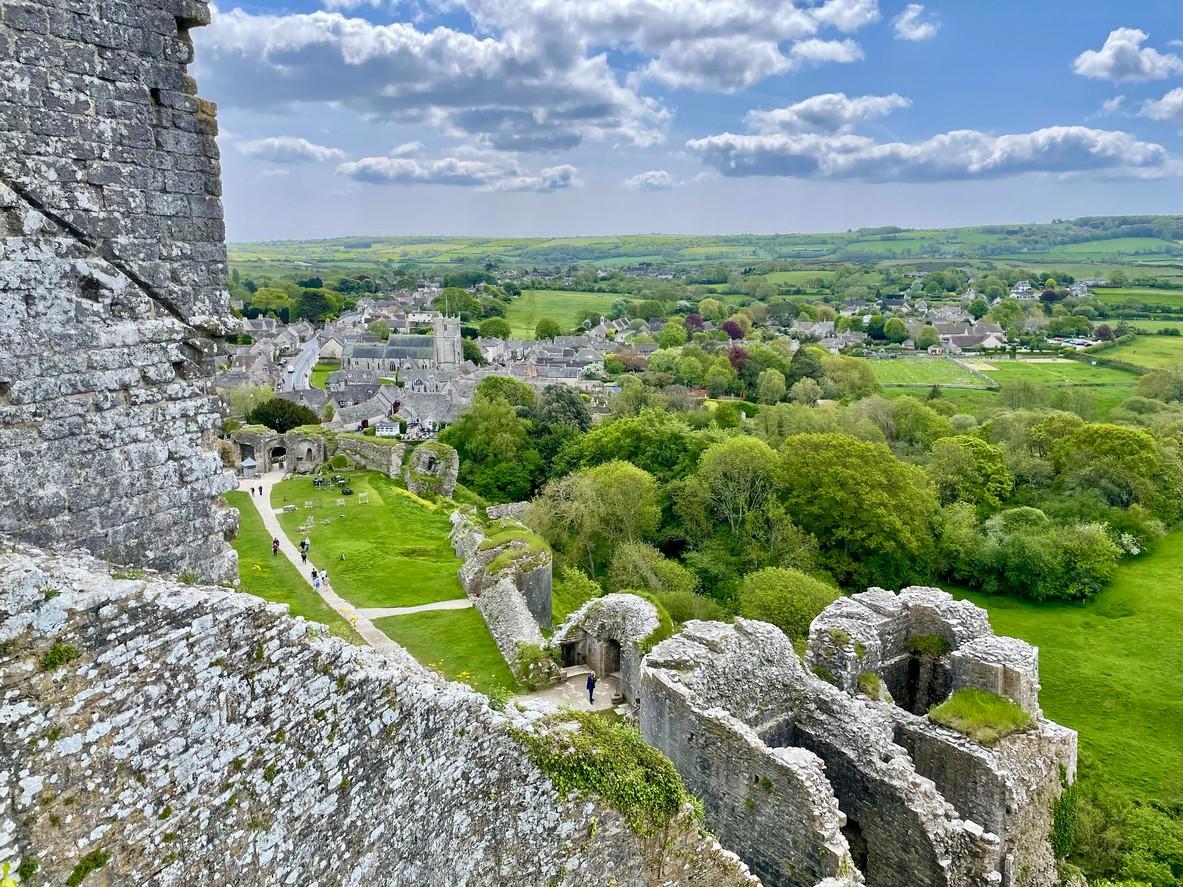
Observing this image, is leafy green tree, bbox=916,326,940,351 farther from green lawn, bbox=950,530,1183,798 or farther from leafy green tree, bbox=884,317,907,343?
green lawn, bbox=950,530,1183,798

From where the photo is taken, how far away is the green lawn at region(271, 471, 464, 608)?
19.9 m

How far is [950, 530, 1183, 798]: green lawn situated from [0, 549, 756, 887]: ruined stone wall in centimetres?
1912

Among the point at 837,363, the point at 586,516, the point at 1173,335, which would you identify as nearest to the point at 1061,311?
the point at 1173,335

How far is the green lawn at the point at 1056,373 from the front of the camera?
67812 millimetres

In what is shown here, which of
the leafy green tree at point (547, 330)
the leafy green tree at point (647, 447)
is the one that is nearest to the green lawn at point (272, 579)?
the leafy green tree at point (647, 447)

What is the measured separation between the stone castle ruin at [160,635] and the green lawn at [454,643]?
881 cm

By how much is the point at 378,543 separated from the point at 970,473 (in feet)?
94.0

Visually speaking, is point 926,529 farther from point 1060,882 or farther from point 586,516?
point 1060,882

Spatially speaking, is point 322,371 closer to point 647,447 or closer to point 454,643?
point 647,447

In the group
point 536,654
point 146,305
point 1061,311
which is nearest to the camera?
point 146,305

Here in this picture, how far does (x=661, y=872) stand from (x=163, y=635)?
16.6 ft

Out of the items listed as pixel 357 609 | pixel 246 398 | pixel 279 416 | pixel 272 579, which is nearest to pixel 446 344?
pixel 246 398

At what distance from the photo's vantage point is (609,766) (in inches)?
260

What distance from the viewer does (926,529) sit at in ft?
107
